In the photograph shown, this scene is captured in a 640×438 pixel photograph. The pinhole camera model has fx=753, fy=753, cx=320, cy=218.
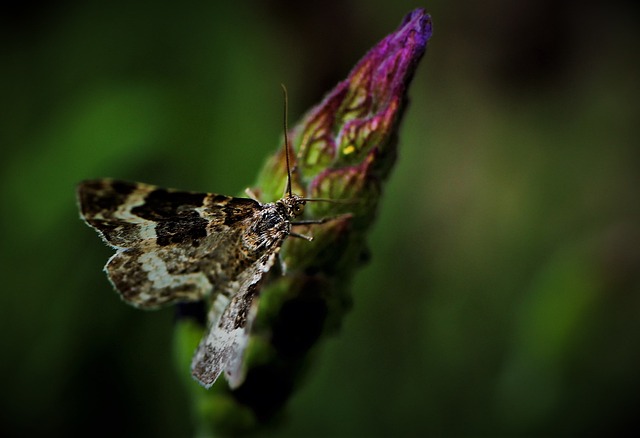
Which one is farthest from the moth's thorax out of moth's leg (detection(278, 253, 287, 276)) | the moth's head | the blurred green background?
the blurred green background

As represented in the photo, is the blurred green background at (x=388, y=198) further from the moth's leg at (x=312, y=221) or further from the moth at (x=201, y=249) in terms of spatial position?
the moth's leg at (x=312, y=221)

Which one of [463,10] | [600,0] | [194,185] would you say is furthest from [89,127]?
[600,0]

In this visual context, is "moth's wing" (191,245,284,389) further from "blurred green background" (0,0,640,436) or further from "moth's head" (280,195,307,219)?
"blurred green background" (0,0,640,436)

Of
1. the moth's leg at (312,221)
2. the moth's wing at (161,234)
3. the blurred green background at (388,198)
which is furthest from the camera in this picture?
the blurred green background at (388,198)

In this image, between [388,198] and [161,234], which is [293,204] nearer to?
[161,234]

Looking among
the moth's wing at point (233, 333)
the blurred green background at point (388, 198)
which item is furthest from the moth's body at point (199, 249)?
the blurred green background at point (388, 198)

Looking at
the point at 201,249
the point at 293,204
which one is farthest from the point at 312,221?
the point at 201,249
